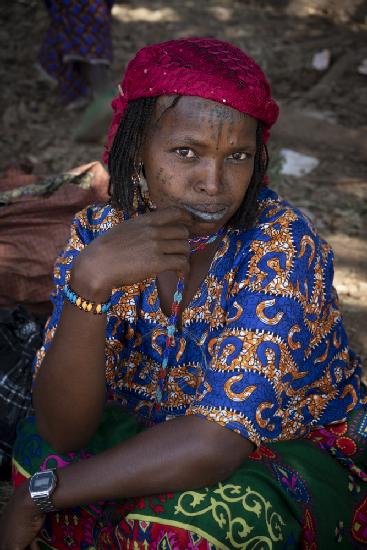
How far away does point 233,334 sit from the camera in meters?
1.80

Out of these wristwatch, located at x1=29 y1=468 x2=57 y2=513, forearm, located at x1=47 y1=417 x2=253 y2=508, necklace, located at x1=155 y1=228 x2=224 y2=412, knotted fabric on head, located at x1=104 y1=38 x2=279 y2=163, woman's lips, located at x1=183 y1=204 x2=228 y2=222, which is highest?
knotted fabric on head, located at x1=104 y1=38 x2=279 y2=163

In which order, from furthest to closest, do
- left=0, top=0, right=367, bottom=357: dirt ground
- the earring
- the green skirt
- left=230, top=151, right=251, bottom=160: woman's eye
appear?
1. left=0, top=0, right=367, bottom=357: dirt ground
2. the earring
3. left=230, top=151, right=251, bottom=160: woman's eye
4. the green skirt

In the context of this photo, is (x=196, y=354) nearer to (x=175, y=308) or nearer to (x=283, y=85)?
(x=175, y=308)

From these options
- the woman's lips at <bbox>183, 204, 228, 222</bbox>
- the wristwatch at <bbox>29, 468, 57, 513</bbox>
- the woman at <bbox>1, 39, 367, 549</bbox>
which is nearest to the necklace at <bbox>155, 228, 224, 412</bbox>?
the woman at <bbox>1, 39, 367, 549</bbox>

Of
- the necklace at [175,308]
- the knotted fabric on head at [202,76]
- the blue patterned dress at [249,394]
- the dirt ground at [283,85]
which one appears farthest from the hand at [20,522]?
the dirt ground at [283,85]

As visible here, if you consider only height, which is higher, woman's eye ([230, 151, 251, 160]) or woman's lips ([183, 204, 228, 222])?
woman's eye ([230, 151, 251, 160])

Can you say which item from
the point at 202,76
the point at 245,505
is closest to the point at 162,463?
the point at 245,505

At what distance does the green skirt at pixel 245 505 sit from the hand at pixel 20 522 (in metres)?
0.10

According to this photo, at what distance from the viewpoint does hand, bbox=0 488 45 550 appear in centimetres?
186

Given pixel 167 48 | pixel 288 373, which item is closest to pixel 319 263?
pixel 288 373

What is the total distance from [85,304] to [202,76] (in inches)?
24.7

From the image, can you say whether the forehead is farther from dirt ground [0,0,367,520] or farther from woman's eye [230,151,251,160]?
dirt ground [0,0,367,520]

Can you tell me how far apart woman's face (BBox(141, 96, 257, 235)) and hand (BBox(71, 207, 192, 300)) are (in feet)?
0.24

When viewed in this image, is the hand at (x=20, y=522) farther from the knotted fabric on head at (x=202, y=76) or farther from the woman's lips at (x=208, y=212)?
the knotted fabric on head at (x=202, y=76)
